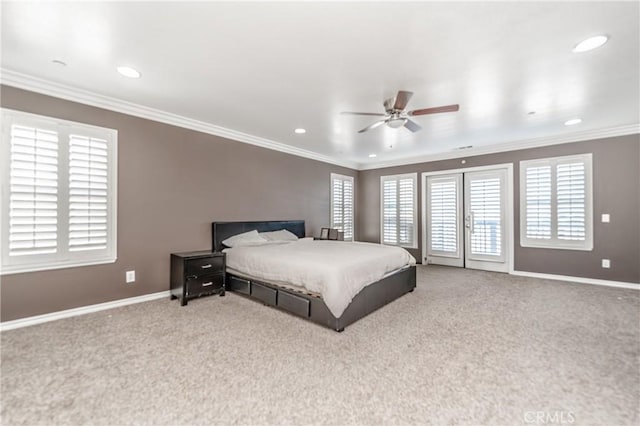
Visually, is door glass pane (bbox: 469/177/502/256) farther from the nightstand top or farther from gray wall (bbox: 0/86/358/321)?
the nightstand top

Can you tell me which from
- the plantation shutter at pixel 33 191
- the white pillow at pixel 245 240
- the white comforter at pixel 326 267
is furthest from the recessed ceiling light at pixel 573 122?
the plantation shutter at pixel 33 191

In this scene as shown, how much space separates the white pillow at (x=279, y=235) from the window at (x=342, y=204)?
5.73 ft

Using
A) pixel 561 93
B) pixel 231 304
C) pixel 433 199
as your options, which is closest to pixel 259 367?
pixel 231 304

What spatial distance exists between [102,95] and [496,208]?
6622 mm

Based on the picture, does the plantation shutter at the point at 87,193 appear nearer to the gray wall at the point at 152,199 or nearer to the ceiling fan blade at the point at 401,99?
the gray wall at the point at 152,199

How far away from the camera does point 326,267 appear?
9.61 feet

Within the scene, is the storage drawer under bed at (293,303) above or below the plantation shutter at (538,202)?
below

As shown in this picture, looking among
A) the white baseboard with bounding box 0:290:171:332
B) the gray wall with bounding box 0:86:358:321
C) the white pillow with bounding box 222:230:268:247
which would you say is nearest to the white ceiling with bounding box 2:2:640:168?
the gray wall with bounding box 0:86:358:321

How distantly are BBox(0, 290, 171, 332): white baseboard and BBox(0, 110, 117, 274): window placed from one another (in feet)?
1.71

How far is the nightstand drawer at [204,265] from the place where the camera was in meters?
3.65

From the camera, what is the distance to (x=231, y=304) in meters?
3.65

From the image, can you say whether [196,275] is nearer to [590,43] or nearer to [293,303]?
[293,303]

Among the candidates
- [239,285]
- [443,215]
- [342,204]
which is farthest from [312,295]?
[443,215]

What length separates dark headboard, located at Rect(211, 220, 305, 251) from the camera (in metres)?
4.43
